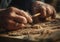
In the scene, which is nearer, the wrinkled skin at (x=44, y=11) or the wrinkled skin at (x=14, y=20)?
the wrinkled skin at (x=14, y=20)

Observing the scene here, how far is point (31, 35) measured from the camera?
0.87 m

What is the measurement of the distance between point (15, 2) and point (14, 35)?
76 cm

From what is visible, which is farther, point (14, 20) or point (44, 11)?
point (44, 11)

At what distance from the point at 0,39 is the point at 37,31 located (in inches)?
7.4

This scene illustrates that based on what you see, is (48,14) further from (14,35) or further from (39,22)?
(14,35)

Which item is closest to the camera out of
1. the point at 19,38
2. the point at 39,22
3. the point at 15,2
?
the point at 19,38

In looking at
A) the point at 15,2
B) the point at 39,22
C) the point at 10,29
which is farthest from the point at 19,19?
the point at 15,2

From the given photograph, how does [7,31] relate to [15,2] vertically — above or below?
below

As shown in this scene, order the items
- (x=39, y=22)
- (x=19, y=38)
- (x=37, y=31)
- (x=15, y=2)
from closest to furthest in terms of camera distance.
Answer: (x=19, y=38) < (x=37, y=31) < (x=39, y=22) < (x=15, y=2)

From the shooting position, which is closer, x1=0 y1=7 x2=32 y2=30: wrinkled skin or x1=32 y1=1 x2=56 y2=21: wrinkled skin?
x1=0 y1=7 x2=32 y2=30: wrinkled skin

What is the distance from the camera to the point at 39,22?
1.14 metres

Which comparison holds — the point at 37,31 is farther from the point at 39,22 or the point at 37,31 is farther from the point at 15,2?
the point at 15,2

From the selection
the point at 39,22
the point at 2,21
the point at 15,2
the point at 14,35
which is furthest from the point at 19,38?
the point at 15,2

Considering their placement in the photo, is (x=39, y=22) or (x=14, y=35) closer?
(x=14, y=35)
